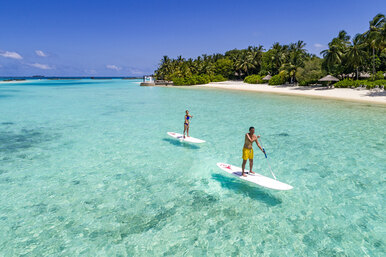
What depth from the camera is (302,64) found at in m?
59.6

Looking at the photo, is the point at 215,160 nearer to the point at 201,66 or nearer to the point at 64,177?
the point at 64,177

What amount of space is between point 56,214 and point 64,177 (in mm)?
3219

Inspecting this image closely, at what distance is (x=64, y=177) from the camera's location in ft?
35.1

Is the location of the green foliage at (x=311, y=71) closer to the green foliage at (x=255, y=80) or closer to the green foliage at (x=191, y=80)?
the green foliage at (x=255, y=80)

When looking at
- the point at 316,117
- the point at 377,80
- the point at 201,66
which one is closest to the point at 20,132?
the point at 316,117

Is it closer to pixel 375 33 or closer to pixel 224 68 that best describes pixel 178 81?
pixel 224 68

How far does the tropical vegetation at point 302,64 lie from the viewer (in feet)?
152

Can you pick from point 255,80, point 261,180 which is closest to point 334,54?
point 255,80

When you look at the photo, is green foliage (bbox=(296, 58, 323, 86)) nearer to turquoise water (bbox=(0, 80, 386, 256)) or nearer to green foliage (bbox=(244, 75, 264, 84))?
green foliage (bbox=(244, 75, 264, 84))

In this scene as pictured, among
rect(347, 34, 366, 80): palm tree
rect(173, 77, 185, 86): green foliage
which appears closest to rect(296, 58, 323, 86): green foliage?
rect(347, 34, 366, 80): palm tree

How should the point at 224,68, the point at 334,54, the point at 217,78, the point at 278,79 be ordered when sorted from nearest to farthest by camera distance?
the point at 334,54
the point at 278,79
the point at 217,78
the point at 224,68

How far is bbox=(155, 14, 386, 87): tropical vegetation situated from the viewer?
152 ft

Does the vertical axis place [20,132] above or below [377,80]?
below

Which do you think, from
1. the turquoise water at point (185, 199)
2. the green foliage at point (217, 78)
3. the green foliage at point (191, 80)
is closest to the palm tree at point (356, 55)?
the turquoise water at point (185, 199)
